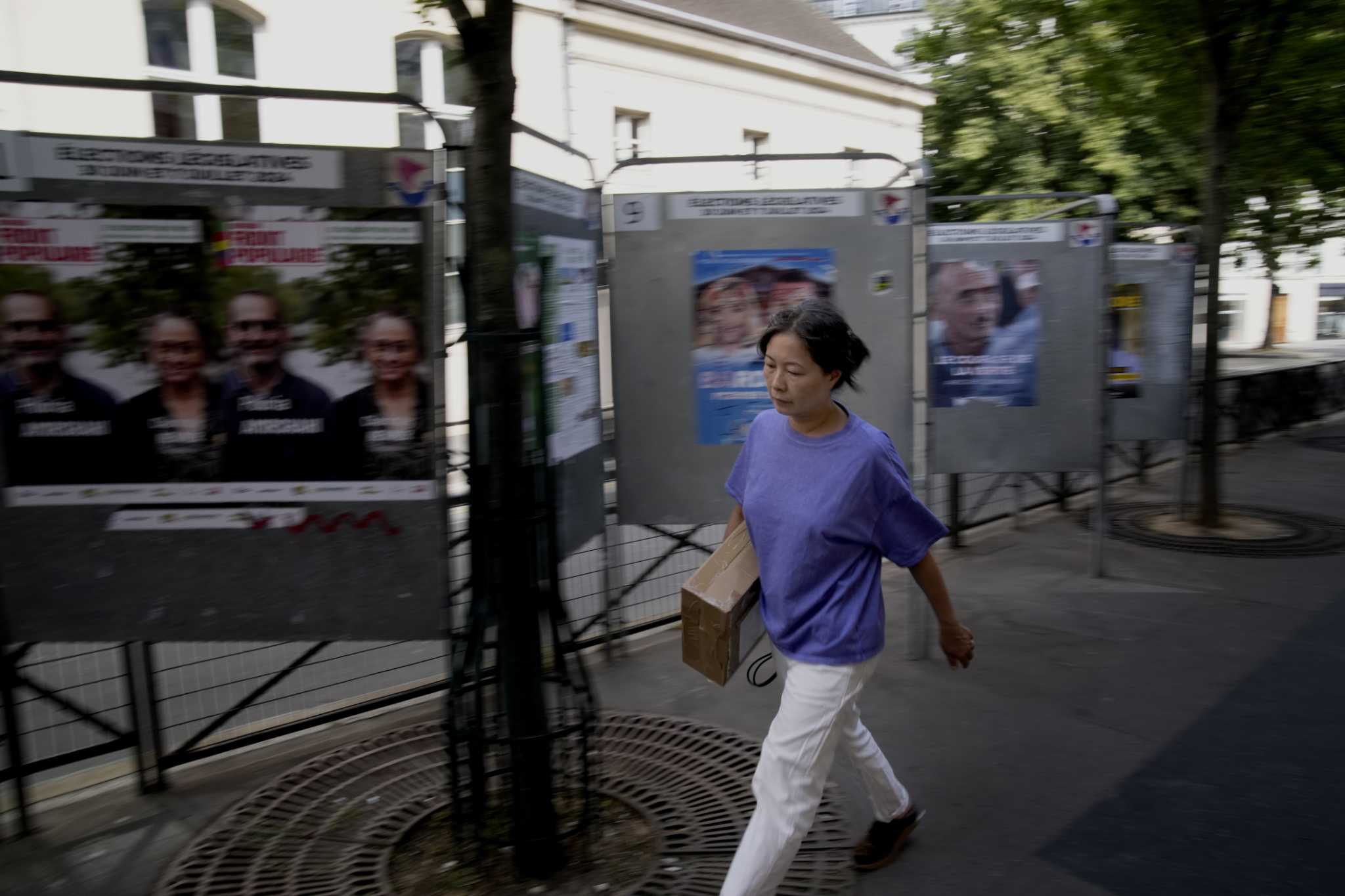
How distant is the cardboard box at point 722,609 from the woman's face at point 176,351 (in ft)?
5.88

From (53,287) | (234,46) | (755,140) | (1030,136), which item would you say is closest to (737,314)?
(53,287)

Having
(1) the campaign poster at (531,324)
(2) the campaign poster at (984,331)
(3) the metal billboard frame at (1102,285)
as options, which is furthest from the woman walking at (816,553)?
(2) the campaign poster at (984,331)

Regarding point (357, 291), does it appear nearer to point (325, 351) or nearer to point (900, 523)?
point (325, 351)

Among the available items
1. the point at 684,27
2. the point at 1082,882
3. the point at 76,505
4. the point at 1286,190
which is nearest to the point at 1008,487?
the point at 1082,882

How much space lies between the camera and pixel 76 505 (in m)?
3.57

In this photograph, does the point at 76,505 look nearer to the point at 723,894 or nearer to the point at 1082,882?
the point at 723,894

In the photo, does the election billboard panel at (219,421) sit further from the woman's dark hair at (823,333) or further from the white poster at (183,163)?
the woman's dark hair at (823,333)

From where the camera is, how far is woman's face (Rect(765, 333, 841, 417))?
9.25ft

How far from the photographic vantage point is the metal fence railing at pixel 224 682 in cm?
412

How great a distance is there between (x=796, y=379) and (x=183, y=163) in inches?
82.9

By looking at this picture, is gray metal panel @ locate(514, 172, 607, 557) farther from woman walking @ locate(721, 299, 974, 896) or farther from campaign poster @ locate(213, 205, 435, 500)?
woman walking @ locate(721, 299, 974, 896)

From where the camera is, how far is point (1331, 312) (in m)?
56.3

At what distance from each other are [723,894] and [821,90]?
23369 millimetres

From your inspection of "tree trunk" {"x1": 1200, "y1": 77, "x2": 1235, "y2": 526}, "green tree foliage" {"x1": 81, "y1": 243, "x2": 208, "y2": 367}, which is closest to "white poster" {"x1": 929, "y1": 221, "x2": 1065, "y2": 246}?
"tree trunk" {"x1": 1200, "y1": 77, "x2": 1235, "y2": 526}
